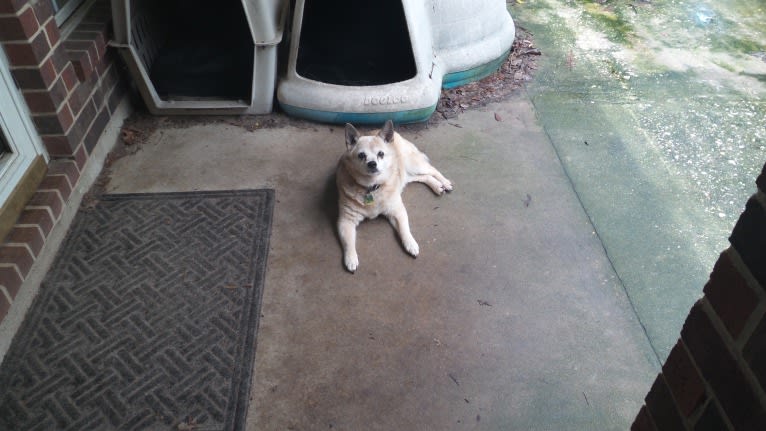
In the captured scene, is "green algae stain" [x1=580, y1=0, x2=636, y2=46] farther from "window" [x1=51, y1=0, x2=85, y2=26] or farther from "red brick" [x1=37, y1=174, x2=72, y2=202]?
"red brick" [x1=37, y1=174, x2=72, y2=202]

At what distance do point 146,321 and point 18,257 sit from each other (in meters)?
0.55

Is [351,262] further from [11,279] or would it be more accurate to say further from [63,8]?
[63,8]

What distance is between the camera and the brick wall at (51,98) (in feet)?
6.97

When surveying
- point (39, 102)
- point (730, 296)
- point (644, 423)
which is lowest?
point (39, 102)

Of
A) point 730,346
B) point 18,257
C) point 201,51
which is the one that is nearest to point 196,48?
point 201,51

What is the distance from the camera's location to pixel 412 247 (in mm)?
2422

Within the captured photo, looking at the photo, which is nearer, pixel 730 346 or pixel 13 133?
pixel 730 346

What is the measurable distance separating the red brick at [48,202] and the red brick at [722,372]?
2429 mm

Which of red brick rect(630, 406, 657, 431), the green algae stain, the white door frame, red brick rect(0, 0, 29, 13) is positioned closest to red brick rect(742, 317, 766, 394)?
red brick rect(630, 406, 657, 431)

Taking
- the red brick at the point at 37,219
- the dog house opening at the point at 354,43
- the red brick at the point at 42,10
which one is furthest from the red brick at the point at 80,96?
the dog house opening at the point at 354,43

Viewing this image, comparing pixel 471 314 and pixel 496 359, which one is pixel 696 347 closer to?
pixel 496 359

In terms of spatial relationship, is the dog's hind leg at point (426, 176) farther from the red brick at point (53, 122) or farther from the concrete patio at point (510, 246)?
the red brick at point (53, 122)

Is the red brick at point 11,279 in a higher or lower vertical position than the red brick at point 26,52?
lower

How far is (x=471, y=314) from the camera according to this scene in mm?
2176
